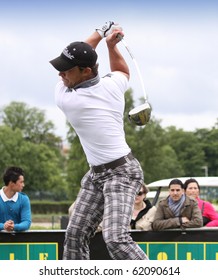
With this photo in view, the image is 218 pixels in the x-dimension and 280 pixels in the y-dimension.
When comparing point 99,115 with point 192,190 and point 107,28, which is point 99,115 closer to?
point 107,28

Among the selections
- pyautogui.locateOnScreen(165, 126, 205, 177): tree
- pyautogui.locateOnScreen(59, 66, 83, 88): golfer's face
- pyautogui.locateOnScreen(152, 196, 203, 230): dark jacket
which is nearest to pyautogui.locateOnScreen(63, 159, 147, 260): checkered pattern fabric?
pyautogui.locateOnScreen(59, 66, 83, 88): golfer's face

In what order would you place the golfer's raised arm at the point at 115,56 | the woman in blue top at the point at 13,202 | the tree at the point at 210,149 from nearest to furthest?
the golfer's raised arm at the point at 115,56
the woman in blue top at the point at 13,202
the tree at the point at 210,149

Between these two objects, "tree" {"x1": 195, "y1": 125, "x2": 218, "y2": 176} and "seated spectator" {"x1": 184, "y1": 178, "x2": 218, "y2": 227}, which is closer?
"seated spectator" {"x1": 184, "y1": 178, "x2": 218, "y2": 227}

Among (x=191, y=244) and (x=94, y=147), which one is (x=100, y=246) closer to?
(x=191, y=244)

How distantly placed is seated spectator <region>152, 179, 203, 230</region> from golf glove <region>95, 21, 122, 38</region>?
2.57 metres

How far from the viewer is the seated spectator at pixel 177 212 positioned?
8781 mm

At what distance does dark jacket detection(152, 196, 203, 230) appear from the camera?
8.77m

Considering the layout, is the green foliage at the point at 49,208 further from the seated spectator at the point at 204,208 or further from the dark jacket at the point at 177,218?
the dark jacket at the point at 177,218

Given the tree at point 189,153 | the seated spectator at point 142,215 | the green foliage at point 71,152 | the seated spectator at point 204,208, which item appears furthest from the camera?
the tree at point 189,153

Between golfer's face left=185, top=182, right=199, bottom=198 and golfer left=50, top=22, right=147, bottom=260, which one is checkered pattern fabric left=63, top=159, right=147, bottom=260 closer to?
golfer left=50, top=22, right=147, bottom=260

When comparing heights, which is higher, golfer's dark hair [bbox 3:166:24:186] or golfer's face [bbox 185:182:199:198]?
golfer's dark hair [bbox 3:166:24:186]

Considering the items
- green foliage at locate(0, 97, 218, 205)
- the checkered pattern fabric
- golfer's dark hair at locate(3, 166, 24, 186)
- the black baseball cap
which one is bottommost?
the checkered pattern fabric

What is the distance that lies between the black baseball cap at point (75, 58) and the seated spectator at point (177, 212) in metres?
2.72

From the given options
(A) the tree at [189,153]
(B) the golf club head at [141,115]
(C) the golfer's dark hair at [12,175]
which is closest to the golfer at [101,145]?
(B) the golf club head at [141,115]
